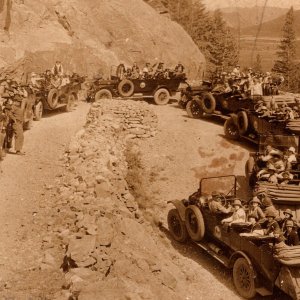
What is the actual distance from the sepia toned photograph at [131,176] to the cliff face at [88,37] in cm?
9

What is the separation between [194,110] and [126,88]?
9.68 ft

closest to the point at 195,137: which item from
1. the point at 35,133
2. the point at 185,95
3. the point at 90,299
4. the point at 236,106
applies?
the point at 236,106

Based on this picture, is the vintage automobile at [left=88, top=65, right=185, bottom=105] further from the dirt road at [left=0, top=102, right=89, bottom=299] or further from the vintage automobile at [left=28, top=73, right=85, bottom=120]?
the dirt road at [left=0, top=102, right=89, bottom=299]

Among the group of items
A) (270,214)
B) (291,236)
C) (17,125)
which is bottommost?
(291,236)

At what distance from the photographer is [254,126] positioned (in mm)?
16125

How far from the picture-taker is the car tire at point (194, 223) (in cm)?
991

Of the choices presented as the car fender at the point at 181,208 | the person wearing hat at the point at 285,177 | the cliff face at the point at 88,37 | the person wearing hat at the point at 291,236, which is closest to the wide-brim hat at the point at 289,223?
the person wearing hat at the point at 291,236

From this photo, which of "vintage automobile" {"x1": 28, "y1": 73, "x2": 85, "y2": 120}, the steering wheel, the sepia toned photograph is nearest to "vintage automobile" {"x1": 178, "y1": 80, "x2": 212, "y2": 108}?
the sepia toned photograph

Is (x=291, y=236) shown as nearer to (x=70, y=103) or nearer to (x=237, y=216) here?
(x=237, y=216)

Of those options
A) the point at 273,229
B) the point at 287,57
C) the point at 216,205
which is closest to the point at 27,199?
the point at 216,205

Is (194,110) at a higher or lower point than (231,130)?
higher

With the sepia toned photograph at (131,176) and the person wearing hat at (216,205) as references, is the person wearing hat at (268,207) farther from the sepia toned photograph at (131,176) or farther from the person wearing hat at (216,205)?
the person wearing hat at (216,205)

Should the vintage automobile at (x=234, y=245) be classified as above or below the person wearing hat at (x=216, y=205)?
below

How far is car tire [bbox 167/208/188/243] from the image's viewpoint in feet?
34.6
